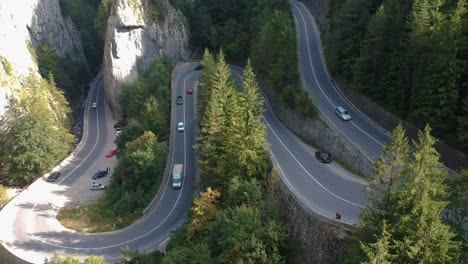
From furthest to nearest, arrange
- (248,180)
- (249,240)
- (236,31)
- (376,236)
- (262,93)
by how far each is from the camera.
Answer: (236,31) < (262,93) < (248,180) < (249,240) < (376,236)

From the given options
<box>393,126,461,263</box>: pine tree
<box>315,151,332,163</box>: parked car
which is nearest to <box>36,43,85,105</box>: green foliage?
<box>315,151,332,163</box>: parked car

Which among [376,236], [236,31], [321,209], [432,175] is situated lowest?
[321,209]

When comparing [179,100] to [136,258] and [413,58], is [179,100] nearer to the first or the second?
[136,258]

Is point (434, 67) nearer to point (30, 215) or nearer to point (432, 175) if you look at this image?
point (432, 175)

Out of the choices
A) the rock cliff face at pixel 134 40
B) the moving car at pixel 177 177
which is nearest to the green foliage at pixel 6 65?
the rock cliff face at pixel 134 40

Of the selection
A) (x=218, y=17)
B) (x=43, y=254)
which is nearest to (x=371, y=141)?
(x=43, y=254)

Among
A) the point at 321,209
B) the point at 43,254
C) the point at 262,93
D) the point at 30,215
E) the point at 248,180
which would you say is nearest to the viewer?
the point at 321,209
